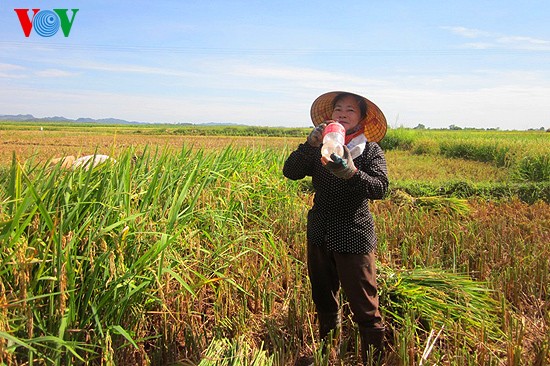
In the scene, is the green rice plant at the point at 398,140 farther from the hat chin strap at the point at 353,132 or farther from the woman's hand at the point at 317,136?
the woman's hand at the point at 317,136

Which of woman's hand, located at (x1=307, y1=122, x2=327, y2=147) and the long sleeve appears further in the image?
the long sleeve

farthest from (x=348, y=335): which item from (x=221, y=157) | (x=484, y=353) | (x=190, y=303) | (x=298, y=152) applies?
(x=221, y=157)

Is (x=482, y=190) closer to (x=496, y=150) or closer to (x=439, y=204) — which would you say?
(x=439, y=204)

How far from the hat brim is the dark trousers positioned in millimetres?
656

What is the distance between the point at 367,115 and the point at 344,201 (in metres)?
0.51

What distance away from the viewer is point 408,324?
2.20 m

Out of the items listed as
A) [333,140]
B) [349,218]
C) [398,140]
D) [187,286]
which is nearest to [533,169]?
[398,140]

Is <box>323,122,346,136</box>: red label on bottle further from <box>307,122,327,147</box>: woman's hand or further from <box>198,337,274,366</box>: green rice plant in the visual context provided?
<box>198,337,274,366</box>: green rice plant

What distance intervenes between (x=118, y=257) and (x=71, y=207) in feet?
1.06

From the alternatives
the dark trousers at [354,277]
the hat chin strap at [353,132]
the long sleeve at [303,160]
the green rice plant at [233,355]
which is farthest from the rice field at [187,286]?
the hat chin strap at [353,132]

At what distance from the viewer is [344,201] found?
2.25 m

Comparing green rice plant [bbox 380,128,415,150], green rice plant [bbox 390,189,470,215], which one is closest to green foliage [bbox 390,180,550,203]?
green rice plant [bbox 390,189,470,215]

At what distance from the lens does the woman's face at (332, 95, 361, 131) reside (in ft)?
7.61

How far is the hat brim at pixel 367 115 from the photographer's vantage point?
2400 millimetres
